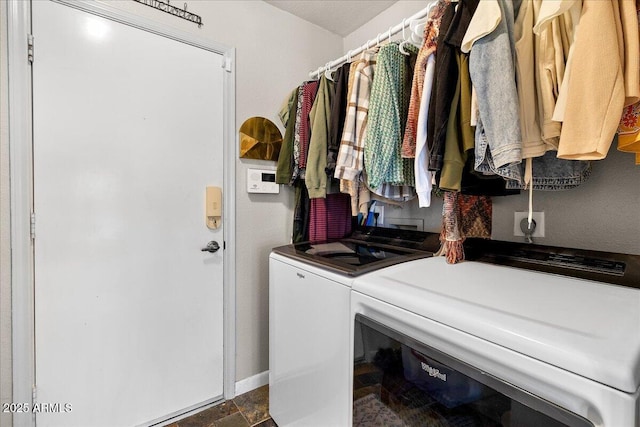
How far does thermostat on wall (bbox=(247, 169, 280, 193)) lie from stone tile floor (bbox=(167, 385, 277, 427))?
1.32 meters

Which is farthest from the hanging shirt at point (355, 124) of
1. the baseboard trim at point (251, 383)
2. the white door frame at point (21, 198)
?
the baseboard trim at point (251, 383)

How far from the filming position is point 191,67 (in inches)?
63.1

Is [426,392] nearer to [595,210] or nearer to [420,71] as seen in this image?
[595,210]

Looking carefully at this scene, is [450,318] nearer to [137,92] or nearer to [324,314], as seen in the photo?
[324,314]

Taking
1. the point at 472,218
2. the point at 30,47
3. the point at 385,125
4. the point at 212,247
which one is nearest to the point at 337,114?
the point at 385,125

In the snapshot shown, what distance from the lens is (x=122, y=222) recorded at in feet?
4.69

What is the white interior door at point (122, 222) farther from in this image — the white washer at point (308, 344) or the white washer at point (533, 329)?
the white washer at point (533, 329)

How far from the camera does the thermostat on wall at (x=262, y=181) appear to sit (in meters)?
1.81

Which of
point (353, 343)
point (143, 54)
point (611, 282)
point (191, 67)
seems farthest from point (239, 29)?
point (611, 282)

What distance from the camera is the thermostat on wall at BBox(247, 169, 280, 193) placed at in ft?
5.94

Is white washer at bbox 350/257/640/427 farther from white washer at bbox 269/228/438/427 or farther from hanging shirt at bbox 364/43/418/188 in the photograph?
hanging shirt at bbox 364/43/418/188

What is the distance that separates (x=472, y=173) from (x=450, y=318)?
0.61 meters

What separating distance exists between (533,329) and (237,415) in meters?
1.68

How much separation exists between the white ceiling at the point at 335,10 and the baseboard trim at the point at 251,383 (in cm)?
249
